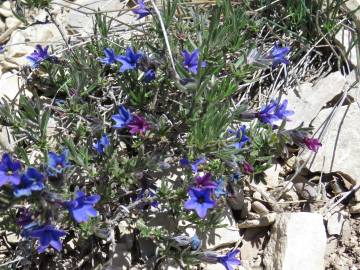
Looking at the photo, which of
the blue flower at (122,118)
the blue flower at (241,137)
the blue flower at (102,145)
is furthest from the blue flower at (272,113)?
the blue flower at (102,145)

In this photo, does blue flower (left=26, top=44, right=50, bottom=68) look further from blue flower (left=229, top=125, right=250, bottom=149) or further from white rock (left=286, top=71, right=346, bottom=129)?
white rock (left=286, top=71, right=346, bottom=129)

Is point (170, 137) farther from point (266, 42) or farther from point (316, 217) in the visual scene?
point (266, 42)

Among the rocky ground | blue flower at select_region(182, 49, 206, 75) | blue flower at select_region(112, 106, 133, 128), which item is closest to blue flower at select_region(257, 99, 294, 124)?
the rocky ground

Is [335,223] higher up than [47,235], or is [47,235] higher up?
[47,235]

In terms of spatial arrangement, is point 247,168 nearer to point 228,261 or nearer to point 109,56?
point 228,261

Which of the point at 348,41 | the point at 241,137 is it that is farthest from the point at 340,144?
the point at 348,41

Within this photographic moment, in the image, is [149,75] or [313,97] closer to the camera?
[149,75]

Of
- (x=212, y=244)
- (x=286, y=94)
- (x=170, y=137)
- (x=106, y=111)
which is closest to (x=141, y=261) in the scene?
(x=212, y=244)
